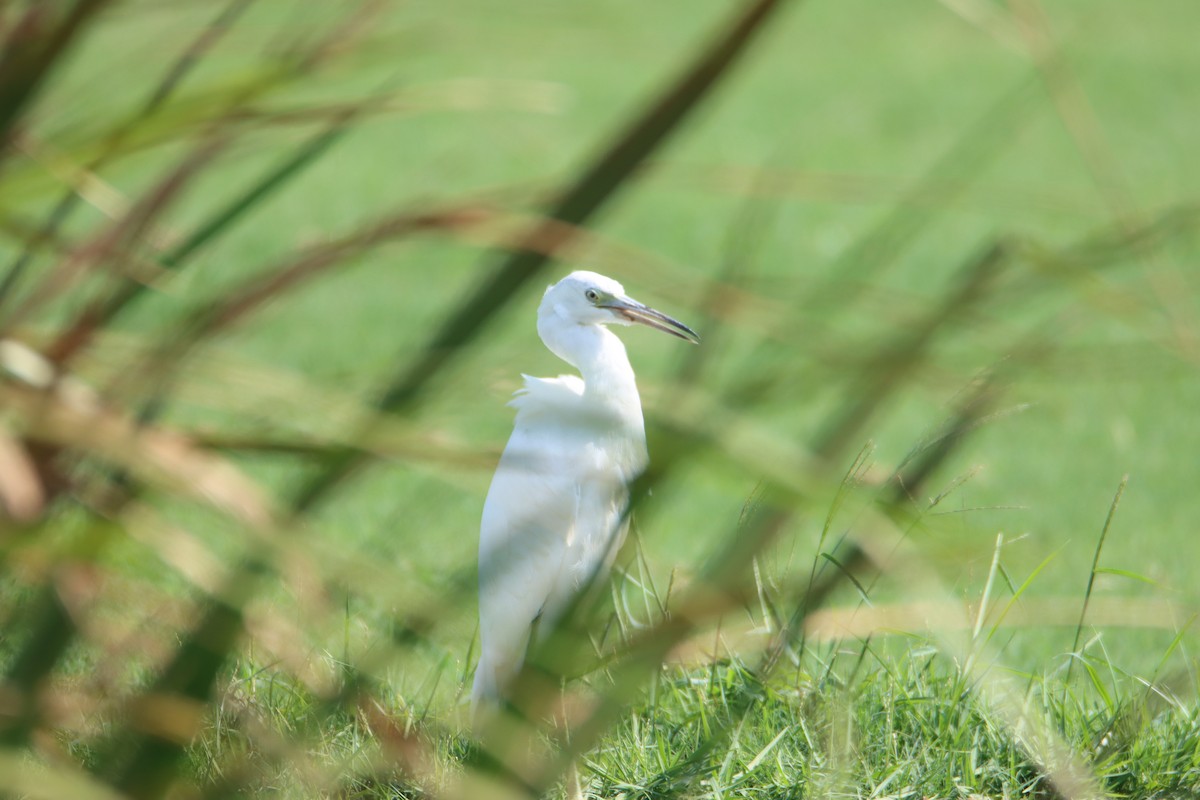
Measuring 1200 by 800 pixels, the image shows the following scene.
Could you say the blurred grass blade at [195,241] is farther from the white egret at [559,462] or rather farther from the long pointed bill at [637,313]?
the long pointed bill at [637,313]

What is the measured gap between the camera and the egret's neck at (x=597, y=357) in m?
2.99

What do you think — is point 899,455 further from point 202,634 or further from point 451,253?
point 202,634

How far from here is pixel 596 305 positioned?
3.04 metres

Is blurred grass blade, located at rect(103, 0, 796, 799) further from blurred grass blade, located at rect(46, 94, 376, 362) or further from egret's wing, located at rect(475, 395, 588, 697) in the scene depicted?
egret's wing, located at rect(475, 395, 588, 697)

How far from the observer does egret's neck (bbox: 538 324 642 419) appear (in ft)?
9.81

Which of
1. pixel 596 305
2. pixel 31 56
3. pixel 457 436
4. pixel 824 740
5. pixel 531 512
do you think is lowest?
pixel 824 740

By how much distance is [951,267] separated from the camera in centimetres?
783

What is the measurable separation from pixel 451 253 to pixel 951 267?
2.96 meters

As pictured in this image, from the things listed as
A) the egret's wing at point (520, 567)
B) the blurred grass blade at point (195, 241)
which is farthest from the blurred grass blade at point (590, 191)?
the egret's wing at point (520, 567)

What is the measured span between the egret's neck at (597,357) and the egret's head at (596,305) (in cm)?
3

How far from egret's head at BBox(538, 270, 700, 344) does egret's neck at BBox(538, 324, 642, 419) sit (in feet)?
0.09

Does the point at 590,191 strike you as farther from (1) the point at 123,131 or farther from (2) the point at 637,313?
(2) the point at 637,313

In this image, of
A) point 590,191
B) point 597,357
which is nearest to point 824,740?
point 597,357

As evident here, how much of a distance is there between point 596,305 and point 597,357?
4.6 inches
